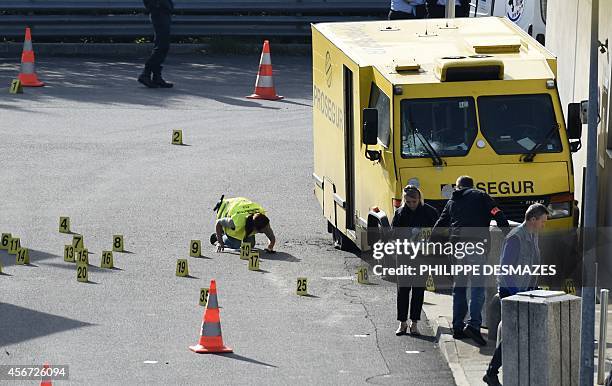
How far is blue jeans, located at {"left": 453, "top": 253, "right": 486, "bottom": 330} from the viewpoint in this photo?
45.7ft

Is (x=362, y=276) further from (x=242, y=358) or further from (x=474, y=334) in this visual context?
(x=242, y=358)

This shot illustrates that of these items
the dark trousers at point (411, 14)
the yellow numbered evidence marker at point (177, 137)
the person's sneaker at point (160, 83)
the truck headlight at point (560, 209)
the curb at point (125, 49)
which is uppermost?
the dark trousers at point (411, 14)

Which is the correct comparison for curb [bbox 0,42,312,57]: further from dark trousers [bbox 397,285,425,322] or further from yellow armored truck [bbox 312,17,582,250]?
dark trousers [bbox 397,285,425,322]

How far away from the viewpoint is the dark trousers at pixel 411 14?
26.5 meters

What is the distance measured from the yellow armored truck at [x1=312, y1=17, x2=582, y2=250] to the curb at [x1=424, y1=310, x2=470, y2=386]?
177 cm

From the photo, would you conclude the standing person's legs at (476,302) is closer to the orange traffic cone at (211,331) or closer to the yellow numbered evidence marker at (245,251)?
the orange traffic cone at (211,331)

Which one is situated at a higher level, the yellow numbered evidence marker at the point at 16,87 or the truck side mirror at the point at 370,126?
the truck side mirror at the point at 370,126

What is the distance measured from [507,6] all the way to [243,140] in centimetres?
564

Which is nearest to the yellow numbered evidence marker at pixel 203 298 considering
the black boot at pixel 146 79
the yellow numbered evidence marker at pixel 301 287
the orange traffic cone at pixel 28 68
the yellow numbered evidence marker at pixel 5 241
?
the yellow numbered evidence marker at pixel 301 287

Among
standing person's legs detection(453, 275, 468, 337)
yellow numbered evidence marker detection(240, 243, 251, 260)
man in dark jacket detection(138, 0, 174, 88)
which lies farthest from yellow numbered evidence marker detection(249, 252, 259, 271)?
man in dark jacket detection(138, 0, 174, 88)

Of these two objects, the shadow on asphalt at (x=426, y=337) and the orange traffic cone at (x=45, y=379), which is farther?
the shadow on asphalt at (x=426, y=337)

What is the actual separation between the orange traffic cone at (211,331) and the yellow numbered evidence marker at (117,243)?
435 centimetres

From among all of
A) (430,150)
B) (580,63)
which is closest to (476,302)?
(430,150)

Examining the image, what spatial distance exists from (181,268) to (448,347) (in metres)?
4.06
